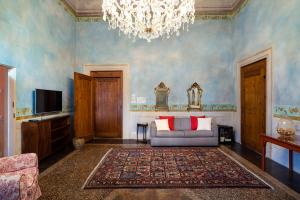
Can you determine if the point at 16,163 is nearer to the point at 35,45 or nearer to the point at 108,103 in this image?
the point at 35,45

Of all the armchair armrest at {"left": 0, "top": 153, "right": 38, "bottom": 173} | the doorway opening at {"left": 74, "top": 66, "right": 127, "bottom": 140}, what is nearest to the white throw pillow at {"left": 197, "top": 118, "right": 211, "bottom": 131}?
the doorway opening at {"left": 74, "top": 66, "right": 127, "bottom": 140}

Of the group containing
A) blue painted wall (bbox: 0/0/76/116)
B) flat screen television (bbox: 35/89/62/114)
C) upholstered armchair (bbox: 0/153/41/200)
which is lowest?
upholstered armchair (bbox: 0/153/41/200)

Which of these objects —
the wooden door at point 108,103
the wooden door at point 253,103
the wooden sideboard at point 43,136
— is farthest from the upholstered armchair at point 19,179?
the wooden door at point 253,103

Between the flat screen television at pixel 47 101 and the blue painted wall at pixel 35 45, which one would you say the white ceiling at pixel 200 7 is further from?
the flat screen television at pixel 47 101

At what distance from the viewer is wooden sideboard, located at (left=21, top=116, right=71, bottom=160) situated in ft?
12.0

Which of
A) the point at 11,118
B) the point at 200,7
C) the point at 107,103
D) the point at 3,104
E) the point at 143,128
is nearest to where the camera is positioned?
the point at 3,104

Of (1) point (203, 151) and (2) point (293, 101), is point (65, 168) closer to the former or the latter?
(1) point (203, 151)

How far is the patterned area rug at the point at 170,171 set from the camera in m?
2.89

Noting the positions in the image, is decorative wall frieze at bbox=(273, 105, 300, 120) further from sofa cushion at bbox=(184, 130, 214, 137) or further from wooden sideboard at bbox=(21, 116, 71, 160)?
wooden sideboard at bbox=(21, 116, 71, 160)

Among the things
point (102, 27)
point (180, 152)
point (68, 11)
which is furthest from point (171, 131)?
point (68, 11)

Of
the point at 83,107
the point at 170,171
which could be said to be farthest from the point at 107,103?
the point at 170,171

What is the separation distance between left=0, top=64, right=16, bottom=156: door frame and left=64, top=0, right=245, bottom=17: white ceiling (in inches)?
126

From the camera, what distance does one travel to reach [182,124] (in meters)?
5.48

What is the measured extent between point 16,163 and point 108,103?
4.04 meters
